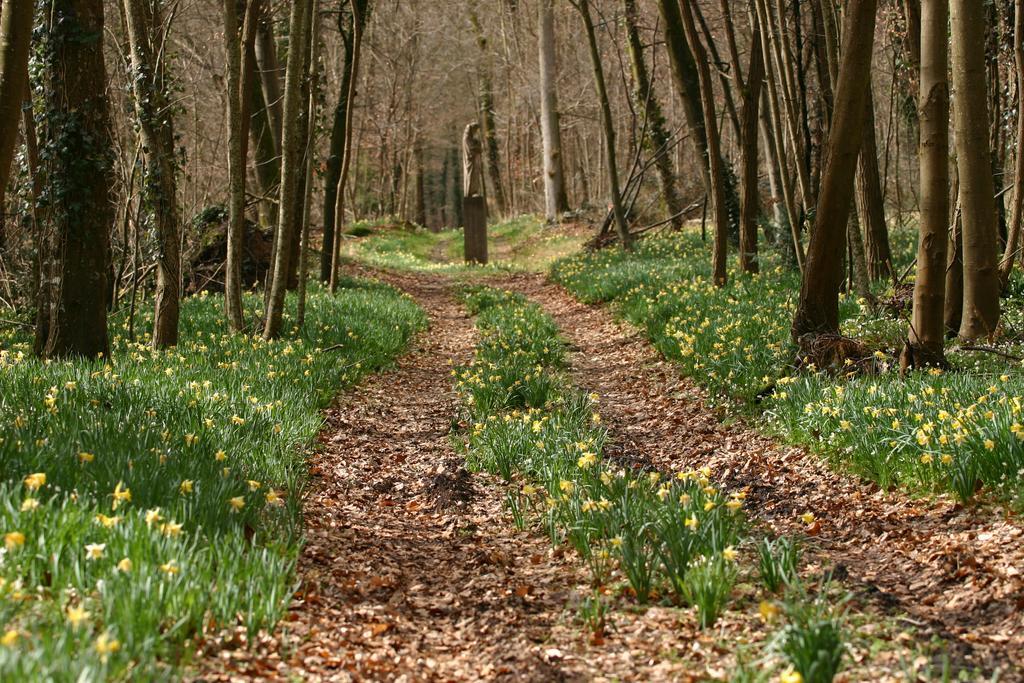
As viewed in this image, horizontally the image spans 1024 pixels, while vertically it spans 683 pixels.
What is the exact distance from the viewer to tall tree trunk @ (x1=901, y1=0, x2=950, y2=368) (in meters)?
6.04

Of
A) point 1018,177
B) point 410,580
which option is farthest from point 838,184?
point 410,580

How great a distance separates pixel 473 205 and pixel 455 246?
7.03m

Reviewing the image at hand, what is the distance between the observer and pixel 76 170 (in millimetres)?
7090

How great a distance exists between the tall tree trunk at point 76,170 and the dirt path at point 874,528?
450 cm

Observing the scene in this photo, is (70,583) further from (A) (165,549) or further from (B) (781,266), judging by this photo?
(B) (781,266)

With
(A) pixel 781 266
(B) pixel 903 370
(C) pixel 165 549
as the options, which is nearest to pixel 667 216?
(A) pixel 781 266

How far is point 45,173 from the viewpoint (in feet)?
23.6

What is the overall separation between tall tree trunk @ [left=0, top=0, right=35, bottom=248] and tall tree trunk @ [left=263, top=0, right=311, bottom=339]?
4.54m

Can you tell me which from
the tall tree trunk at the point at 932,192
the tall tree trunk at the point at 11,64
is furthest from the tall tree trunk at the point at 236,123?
the tall tree trunk at the point at 932,192

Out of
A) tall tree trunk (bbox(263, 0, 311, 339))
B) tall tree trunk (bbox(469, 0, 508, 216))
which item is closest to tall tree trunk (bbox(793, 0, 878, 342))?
tall tree trunk (bbox(263, 0, 311, 339))

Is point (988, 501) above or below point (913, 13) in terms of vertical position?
below

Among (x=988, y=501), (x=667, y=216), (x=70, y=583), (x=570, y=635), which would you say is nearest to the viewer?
(x=70, y=583)

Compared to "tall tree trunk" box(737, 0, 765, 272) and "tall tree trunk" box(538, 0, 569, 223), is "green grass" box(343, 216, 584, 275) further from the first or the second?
"tall tree trunk" box(737, 0, 765, 272)

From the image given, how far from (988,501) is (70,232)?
266 inches
